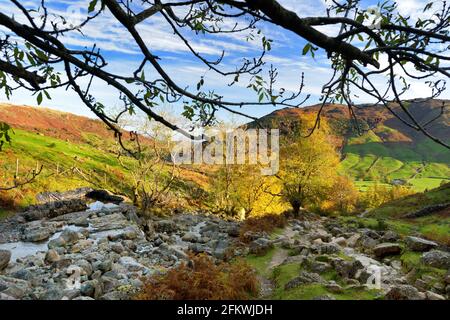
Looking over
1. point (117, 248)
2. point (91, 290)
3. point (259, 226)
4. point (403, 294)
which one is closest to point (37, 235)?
point (117, 248)

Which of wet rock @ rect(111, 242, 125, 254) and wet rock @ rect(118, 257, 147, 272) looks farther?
wet rock @ rect(111, 242, 125, 254)

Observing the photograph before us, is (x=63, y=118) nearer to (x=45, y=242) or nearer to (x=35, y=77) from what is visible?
(x=45, y=242)

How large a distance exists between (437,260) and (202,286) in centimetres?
891

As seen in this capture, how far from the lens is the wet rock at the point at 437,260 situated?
491 inches

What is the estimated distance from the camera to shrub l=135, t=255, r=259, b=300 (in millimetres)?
8062

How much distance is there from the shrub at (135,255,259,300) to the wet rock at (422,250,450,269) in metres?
6.78

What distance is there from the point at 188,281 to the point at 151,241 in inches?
369

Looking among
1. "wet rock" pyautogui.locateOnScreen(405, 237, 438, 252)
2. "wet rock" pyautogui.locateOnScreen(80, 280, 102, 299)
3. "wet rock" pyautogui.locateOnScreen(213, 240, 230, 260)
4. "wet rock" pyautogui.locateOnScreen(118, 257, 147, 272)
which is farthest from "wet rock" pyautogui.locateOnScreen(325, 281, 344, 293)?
"wet rock" pyautogui.locateOnScreen(405, 237, 438, 252)

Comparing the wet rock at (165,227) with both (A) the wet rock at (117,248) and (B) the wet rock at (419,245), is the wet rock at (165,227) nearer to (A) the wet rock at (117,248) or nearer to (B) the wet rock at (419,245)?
(A) the wet rock at (117,248)

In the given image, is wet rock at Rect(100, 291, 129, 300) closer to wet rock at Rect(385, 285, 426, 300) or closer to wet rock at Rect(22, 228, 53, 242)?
wet rock at Rect(385, 285, 426, 300)

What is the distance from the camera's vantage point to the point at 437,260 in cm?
1269

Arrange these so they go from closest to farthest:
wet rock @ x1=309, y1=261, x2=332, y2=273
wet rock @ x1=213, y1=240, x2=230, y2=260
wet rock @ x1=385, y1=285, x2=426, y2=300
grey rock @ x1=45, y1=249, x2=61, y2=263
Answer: wet rock @ x1=385, y1=285, x2=426, y2=300 → wet rock @ x1=309, y1=261, x2=332, y2=273 → grey rock @ x1=45, y1=249, x2=61, y2=263 → wet rock @ x1=213, y1=240, x2=230, y2=260

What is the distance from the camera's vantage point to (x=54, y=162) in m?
42.2
